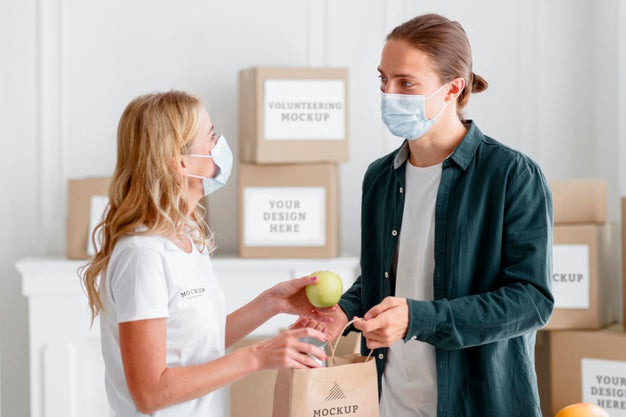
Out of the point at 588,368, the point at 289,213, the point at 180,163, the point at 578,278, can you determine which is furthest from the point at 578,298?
the point at 180,163

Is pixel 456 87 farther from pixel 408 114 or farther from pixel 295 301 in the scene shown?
pixel 295 301

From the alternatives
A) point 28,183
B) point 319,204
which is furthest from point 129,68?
point 319,204

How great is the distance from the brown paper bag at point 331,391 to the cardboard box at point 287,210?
1367 mm

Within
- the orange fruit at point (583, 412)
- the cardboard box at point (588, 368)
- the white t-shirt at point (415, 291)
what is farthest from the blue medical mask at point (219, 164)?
the cardboard box at point (588, 368)

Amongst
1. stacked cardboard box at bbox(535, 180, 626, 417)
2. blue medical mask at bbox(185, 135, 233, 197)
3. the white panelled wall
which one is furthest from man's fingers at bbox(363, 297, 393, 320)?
the white panelled wall

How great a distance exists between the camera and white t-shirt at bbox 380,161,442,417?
1522 millimetres

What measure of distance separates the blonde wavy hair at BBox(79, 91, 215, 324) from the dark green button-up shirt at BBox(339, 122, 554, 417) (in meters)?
0.49

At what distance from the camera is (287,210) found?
9.11 ft

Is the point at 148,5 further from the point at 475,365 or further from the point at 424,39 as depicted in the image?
the point at 475,365

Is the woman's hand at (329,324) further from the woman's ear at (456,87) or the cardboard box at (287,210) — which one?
the cardboard box at (287,210)

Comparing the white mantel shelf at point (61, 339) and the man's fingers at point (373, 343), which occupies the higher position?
the man's fingers at point (373, 343)

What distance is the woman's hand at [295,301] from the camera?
5.46ft

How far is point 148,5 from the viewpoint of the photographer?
10.1 feet

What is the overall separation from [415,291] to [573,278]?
1.40 metres
